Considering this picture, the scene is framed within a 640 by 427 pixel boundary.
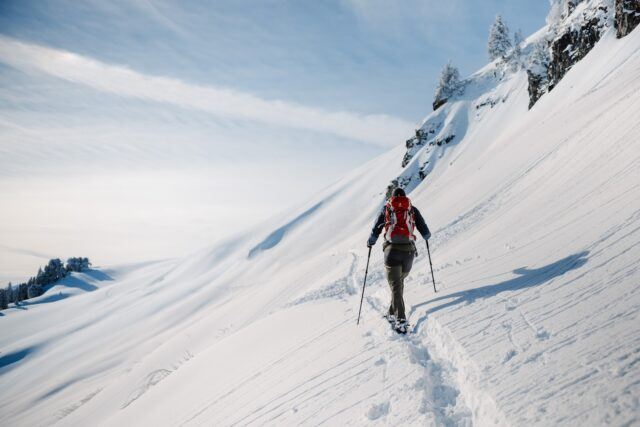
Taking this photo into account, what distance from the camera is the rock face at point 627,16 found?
83.7 ft

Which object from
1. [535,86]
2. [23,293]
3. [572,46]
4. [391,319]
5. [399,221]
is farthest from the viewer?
[23,293]


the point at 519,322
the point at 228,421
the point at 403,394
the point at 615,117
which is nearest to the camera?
the point at 403,394

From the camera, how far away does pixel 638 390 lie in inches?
93.0

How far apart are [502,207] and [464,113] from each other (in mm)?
51641

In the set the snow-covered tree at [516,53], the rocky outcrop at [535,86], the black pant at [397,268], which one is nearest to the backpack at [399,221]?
the black pant at [397,268]

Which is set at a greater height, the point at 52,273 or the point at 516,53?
the point at 52,273

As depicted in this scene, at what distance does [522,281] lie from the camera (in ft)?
17.6

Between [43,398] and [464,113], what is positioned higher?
[464,113]

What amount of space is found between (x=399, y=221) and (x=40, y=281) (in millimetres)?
180565

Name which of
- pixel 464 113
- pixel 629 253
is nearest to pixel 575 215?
pixel 629 253

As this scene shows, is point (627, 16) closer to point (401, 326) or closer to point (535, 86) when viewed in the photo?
point (535, 86)

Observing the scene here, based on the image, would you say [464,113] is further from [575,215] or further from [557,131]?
[575,215]

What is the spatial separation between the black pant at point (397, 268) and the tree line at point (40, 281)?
152 meters

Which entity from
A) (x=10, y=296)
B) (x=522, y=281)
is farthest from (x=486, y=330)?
(x=10, y=296)
